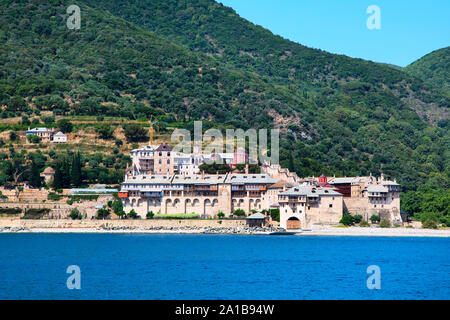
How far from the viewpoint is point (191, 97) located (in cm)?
14150

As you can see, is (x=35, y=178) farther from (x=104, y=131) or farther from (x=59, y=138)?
(x=104, y=131)

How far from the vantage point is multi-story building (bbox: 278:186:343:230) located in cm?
8350

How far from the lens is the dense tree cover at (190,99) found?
403ft

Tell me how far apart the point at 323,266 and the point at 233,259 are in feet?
23.5

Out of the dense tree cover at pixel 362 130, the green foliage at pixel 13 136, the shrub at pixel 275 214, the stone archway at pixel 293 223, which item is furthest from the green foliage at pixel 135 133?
the stone archway at pixel 293 223

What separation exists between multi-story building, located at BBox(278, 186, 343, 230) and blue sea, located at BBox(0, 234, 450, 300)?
14.1 ft

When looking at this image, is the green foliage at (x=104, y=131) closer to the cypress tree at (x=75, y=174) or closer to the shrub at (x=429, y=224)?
the cypress tree at (x=75, y=174)

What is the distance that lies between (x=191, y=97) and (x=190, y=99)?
2.83 feet

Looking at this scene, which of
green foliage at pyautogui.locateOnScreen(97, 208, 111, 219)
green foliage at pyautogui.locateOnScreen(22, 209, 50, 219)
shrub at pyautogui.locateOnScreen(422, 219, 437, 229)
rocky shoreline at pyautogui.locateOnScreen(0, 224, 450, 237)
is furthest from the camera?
green foliage at pyautogui.locateOnScreen(97, 208, 111, 219)

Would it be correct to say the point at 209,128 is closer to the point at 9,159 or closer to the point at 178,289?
the point at 9,159

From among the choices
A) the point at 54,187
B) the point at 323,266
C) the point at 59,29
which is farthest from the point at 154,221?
the point at 59,29

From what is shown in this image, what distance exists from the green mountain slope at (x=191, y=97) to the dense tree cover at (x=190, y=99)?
0.73 ft

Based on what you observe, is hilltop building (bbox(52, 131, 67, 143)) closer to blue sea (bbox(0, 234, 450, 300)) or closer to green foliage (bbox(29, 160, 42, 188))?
green foliage (bbox(29, 160, 42, 188))

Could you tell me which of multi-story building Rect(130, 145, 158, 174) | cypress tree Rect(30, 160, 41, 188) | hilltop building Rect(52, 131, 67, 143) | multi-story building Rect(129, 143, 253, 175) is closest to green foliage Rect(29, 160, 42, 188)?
cypress tree Rect(30, 160, 41, 188)
